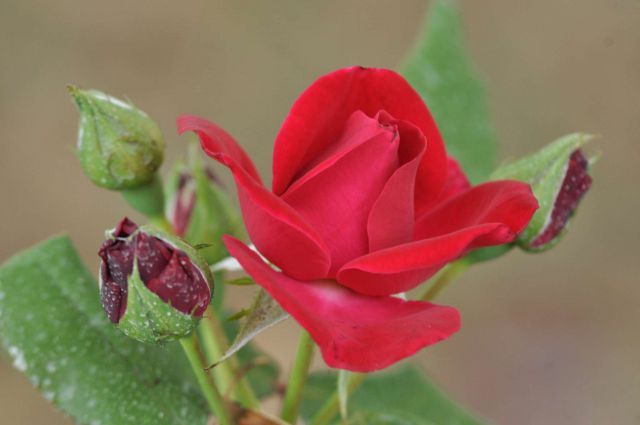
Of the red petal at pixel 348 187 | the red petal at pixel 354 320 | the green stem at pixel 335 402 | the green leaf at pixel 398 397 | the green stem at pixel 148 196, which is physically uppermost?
the red petal at pixel 348 187

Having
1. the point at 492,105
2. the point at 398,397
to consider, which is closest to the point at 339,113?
the point at 398,397

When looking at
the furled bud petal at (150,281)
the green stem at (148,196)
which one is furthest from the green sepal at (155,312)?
the green stem at (148,196)

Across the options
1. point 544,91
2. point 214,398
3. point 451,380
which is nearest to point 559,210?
point 214,398

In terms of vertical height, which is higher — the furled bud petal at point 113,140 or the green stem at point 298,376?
the furled bud petal at point 113,140

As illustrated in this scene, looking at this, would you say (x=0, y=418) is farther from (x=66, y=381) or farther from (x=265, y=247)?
(x=265, y=247)

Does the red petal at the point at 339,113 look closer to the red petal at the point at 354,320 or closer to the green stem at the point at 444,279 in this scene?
the red petal at the point at 354,320

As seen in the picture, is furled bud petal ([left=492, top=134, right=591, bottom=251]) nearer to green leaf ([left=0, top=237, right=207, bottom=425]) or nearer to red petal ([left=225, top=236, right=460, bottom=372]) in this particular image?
red petal ([left=225, top=236, right=460, bottom=372])
